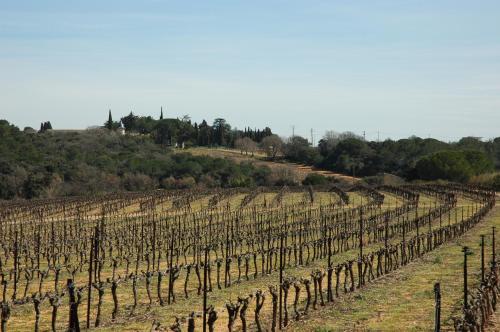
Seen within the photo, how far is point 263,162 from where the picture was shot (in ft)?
388

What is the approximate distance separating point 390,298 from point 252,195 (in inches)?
1995

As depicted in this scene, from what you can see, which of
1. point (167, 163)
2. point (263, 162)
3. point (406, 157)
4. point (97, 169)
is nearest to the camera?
point (97, 169)

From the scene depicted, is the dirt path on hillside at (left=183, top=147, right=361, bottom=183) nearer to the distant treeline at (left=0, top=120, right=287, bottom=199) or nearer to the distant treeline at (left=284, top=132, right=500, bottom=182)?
the distant treeline at (left=284, top=132, right=500, bottom=182)

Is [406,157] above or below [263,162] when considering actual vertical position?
above

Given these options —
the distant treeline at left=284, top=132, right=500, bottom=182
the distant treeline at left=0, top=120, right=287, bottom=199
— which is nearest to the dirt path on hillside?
the distant treeline at left=284, top=132, right=500, bottom=182

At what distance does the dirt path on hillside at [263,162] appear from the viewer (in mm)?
103375

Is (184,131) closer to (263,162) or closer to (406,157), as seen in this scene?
(263,162)

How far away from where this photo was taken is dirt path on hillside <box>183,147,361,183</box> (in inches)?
4070

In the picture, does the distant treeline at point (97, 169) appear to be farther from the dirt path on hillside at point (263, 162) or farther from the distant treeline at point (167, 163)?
the dirt path on hillside at point (263, 162)

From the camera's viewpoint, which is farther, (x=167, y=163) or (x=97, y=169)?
(x=167, y=163)

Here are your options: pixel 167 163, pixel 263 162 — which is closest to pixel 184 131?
pixel 263 162

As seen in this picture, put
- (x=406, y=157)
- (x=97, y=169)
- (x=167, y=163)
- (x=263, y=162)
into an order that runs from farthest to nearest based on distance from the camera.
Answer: (x=263, y=162) < (x=406, y=157) < (x=167, y=163) < (x=97, y=169)

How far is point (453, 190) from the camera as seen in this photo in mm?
68938

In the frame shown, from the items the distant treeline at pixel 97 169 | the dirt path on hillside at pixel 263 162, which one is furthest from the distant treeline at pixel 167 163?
the dirt path on hillside at pixel 263 162
